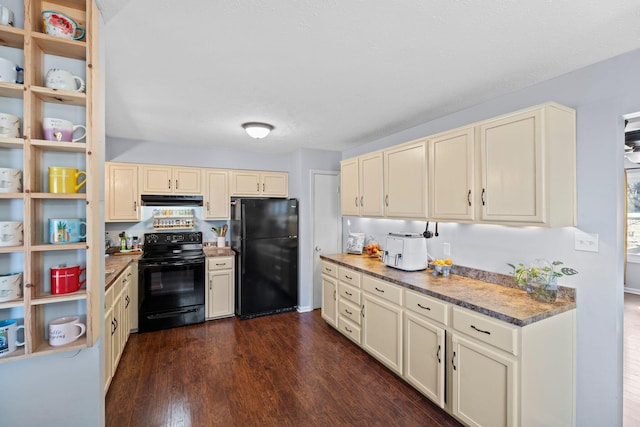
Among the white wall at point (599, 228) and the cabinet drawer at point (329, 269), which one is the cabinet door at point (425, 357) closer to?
the white wall at point (599, 228)

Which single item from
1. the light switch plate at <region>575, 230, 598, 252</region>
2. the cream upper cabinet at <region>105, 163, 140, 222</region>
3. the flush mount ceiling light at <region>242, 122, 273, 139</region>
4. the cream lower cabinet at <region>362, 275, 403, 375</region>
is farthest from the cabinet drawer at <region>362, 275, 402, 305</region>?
the cream upper cabinet at <region>105, 163, 140, 222</region>

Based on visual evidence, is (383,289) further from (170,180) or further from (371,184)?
(170,180)

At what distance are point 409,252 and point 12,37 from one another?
2944mm

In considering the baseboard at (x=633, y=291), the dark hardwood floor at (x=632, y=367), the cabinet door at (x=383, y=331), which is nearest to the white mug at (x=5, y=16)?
the cabinet door at (x=383, y=331)

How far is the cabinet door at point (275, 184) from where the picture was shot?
14.8 feet

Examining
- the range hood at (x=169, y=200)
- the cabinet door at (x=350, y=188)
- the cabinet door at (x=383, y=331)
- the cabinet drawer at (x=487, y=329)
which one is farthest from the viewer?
the range hood at (x=169, y=200)

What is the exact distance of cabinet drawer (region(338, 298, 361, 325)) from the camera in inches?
120

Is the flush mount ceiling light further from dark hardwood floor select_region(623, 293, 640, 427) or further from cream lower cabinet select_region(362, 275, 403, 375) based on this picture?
dark hardwood floor select_region(623, 293, 640, 427)

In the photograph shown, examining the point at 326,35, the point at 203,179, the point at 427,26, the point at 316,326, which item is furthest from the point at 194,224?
the point at 427,26

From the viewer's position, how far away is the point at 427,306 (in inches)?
87.1

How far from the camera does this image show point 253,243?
156 inches

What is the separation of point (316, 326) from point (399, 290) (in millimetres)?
1648

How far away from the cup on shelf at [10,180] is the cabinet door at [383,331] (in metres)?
2.55

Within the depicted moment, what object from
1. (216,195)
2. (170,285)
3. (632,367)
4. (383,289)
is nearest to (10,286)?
(383,289)
